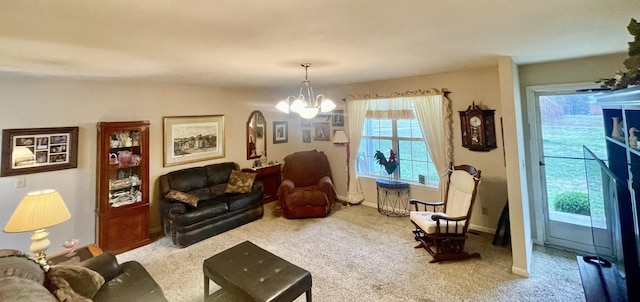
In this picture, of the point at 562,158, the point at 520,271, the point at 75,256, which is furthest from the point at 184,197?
the point at 562,158

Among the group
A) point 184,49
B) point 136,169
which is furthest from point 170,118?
point 184,49


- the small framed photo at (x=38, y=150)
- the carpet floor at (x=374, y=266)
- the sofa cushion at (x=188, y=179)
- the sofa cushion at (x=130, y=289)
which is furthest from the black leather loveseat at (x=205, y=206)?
the sofa cushion at (x=130, y=289)

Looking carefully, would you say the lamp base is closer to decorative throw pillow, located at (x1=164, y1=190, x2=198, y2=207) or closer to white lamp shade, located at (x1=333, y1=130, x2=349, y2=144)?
decorative throw pillow, located at (x1=164, y1=190, x2=198, y2=207)

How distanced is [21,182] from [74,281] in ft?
7.73

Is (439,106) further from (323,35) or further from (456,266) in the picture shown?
(323,35)

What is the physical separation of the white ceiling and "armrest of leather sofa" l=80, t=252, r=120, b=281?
1.70 meters

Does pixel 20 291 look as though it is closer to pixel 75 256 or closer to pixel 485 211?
pixel 75 256

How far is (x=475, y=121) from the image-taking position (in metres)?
3.77

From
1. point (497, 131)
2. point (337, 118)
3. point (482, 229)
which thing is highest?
point (337, 118)

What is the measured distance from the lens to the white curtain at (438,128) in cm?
408

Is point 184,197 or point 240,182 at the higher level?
point 240,182

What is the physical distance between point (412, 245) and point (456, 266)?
0.59 metres

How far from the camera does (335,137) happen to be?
17.1ft

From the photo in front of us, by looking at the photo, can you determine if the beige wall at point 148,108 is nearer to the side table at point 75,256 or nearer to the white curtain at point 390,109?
the white curtain at point 390,109
